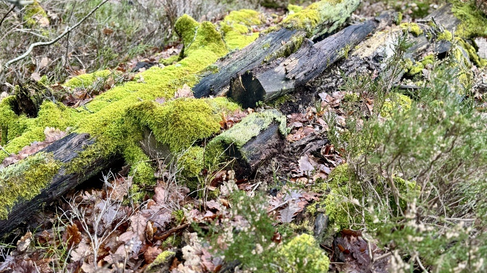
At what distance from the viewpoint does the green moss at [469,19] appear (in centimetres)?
671

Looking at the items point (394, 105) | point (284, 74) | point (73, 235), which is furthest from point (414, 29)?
point (73, 235)

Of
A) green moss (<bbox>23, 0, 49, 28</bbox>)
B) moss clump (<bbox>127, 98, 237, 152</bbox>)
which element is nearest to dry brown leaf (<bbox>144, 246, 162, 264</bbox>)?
A: moss clump (<bbox>127, 98, 237, 152</bbox>)

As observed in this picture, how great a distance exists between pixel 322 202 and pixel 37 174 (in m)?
2.47

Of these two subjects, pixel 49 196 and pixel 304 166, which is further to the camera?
pixel 304 166

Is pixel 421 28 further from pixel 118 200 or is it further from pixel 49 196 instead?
pixel 49 196

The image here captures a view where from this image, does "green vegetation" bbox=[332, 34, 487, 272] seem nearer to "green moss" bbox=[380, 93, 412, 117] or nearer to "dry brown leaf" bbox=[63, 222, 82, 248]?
"green moss" bbox=[380, 93, 412, 117]

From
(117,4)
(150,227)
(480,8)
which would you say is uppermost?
(117,4)

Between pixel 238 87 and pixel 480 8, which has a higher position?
pixel 238 87

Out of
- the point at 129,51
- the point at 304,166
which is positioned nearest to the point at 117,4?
the point at 129,51

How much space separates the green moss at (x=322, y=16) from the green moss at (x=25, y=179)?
3.78 meters

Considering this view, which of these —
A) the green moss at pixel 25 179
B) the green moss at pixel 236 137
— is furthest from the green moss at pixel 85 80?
the green moss at pixel 236 137

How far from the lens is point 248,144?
3.31m

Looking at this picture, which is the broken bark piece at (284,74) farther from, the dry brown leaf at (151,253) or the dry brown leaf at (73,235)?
the dry brown leaf at (73,235)

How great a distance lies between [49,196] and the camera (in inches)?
123
